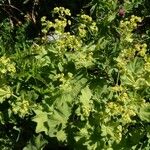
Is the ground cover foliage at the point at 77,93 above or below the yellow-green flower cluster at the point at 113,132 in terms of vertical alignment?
above

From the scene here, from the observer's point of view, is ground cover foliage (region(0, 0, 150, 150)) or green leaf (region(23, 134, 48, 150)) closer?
ground cover foliage (region(0, 0, 150, 150))

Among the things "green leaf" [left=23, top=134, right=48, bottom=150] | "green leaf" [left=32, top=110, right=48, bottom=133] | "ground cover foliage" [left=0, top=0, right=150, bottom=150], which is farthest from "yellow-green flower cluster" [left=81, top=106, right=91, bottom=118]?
"green leaf" [left=23, top=134, right=48, bottom=150]

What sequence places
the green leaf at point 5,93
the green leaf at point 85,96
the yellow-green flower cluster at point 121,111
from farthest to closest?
the green leaf at point 5,93 < the green leaf at point 85,96 < the yellow-green flower cluster at point 121,111

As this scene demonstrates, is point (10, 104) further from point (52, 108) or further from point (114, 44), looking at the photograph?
point (114, 44)

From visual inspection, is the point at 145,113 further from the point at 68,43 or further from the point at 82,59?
the point at 68,43

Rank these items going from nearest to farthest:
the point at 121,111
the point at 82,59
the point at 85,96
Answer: the point at 121,111 < the point at 85,96 < the point at 82,59

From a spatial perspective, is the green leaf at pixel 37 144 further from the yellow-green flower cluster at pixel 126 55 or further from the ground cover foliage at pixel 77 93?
the yellow-green flower cluster at pixel 126 55

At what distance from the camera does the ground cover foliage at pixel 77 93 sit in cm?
325

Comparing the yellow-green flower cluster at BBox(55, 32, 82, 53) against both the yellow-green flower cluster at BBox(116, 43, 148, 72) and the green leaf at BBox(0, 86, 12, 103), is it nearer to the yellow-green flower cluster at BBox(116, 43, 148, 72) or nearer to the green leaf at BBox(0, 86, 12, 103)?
the yellow-green flower cluster at BBox(116, 43, 148, 72)

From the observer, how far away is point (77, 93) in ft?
11.2

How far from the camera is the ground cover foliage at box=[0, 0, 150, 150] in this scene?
325cm

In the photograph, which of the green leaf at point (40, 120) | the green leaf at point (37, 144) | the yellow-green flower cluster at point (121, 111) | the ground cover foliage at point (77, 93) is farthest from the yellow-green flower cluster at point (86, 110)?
the green leaf at point (37, 144)

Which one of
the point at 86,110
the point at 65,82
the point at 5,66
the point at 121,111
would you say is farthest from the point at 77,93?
the point at 5,66

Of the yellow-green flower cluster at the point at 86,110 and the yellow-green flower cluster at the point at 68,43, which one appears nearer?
the yellow-green flower cluster at the point at 86,110
